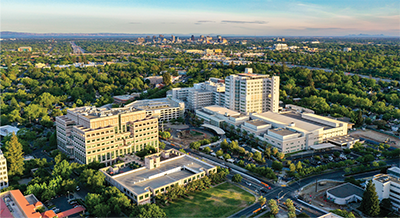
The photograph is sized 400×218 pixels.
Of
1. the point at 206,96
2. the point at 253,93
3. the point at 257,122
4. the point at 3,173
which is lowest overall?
the point at 3,173

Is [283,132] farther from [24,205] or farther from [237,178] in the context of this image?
[24,205]

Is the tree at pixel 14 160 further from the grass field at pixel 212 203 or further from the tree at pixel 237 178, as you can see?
the tree at pixel 237 178

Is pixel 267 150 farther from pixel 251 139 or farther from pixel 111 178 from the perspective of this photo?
pixel 111 178

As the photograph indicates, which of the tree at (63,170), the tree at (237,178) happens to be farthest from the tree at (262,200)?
the tree at (63,170)

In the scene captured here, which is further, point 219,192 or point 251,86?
Result: point 251,86

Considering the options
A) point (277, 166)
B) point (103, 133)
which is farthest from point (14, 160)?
point (277, 166)

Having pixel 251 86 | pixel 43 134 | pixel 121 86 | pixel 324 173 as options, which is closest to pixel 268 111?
pixel 251 86

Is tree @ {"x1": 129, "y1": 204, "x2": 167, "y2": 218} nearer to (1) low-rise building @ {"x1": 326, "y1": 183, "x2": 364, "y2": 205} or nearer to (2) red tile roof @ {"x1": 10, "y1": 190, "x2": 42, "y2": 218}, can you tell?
(2) red tile roof @ {"x1": 10, "y1": 190, "x2": 42, "y2": 218}
